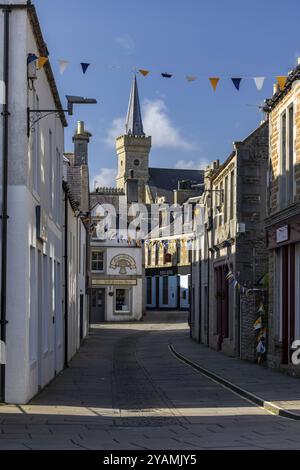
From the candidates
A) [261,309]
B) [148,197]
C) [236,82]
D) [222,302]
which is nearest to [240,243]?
[261,309]

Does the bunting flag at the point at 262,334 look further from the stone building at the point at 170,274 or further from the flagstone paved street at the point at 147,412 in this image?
the stone building at the point at 170,274

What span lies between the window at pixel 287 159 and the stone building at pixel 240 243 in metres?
5.70

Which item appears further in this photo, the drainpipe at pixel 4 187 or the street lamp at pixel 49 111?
the street lamp at pixel 49 111

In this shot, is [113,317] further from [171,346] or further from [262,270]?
[262,270]

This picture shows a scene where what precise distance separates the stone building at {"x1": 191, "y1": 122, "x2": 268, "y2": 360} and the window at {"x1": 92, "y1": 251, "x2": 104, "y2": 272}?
86.4 ft

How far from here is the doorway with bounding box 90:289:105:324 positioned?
208 feet

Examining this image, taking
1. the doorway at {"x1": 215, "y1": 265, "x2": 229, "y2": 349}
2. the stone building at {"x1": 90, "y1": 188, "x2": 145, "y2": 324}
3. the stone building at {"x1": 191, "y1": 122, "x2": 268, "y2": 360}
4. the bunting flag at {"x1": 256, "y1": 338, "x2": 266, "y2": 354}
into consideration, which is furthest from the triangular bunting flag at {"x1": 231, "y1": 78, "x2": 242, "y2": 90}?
the stone building at {"x1": 90, "y1": 188, "x2": 145, "y2": 324}

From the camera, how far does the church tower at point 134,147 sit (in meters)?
133

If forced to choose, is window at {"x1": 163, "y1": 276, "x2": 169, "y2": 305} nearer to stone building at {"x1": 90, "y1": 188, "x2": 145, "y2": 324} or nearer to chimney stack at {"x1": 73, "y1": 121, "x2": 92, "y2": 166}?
stone building at {"x1": 90, "y1": 188, "x2": 145, "y2": 324}

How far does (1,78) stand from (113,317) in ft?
156

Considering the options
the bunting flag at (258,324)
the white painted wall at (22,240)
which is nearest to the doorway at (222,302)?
the bunting flag at (258,324)

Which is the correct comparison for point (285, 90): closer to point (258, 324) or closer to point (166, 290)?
point (258, 324)

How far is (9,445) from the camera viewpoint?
11.3m
